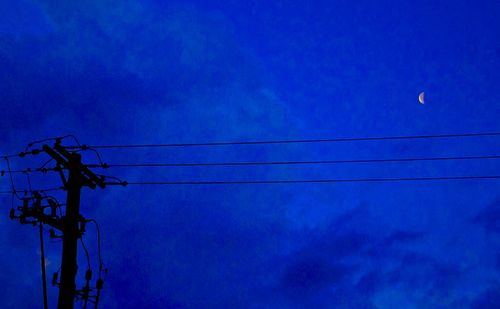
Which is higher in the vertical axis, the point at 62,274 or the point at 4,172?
the point at 4,172

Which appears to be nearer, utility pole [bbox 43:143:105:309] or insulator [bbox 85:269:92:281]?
utility pole [bbox 43:143:105:309]

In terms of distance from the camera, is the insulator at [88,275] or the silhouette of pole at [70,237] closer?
the silhouette of pole at [70,237]

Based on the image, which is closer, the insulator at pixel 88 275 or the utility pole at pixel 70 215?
the utility pole at pixel 70 215

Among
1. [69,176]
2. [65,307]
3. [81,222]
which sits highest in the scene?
[69,176]

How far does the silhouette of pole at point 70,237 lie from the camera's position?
18.4 metres

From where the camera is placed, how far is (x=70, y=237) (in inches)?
749

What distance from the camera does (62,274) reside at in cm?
1853

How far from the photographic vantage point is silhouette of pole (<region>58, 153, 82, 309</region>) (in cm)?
1842

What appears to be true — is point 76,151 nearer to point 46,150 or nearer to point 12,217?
point 46,150

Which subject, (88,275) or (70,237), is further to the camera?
(88,275)

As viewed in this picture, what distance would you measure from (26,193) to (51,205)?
111cm

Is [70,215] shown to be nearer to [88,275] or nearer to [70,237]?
[70,237]

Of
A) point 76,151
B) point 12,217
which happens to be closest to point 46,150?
point 76,151

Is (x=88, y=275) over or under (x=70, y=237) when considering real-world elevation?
under
